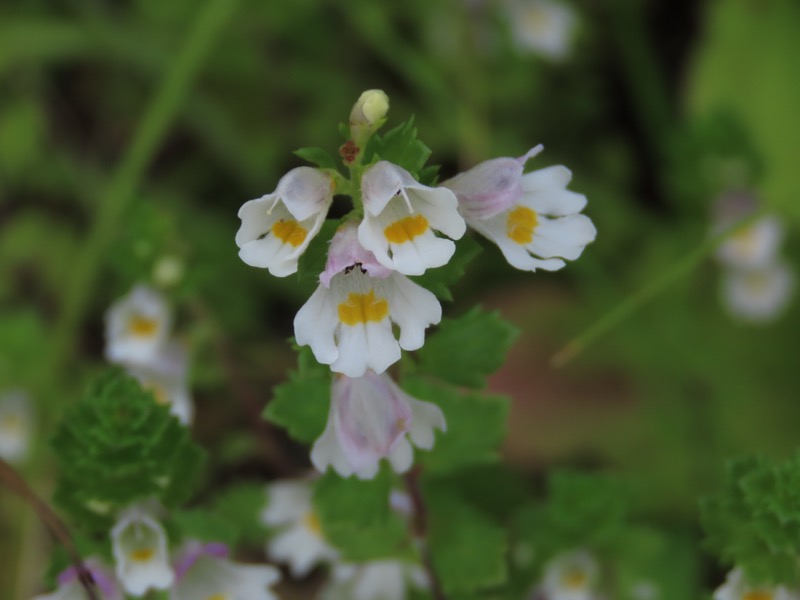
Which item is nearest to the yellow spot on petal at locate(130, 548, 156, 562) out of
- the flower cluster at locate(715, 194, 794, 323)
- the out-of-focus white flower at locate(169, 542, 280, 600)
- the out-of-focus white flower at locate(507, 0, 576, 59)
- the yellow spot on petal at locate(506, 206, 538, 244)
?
the out-of-focus white flower at locate(169, 542, 280, 600)

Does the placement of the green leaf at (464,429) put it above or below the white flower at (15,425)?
below

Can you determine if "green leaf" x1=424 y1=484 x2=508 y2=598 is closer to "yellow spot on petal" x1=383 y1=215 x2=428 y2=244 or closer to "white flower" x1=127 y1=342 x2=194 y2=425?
"white flower" x1=127 y1=342 x2=194 y2=425

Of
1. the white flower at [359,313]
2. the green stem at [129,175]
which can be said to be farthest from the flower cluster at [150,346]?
the white flower at [359,313]

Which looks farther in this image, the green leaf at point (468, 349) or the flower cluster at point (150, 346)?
the flower cluster at point (150, 346)

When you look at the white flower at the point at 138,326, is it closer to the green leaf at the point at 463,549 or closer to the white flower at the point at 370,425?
the green leaf at the point at 463,549

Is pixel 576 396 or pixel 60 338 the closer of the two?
pixel 60 338

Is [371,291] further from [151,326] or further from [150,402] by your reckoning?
[151,326]

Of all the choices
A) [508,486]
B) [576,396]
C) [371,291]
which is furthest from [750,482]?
[576,396]

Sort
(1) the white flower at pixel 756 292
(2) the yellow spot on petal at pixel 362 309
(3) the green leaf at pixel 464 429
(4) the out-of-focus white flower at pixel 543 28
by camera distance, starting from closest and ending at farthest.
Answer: (2) the yellow spot on petal at pixel 362 309 < (3) the green leaf at pixel 464 429 < (1) the white flower at pixel 756 292 < (4) the out-of-focus white flower at pixel 543 28
